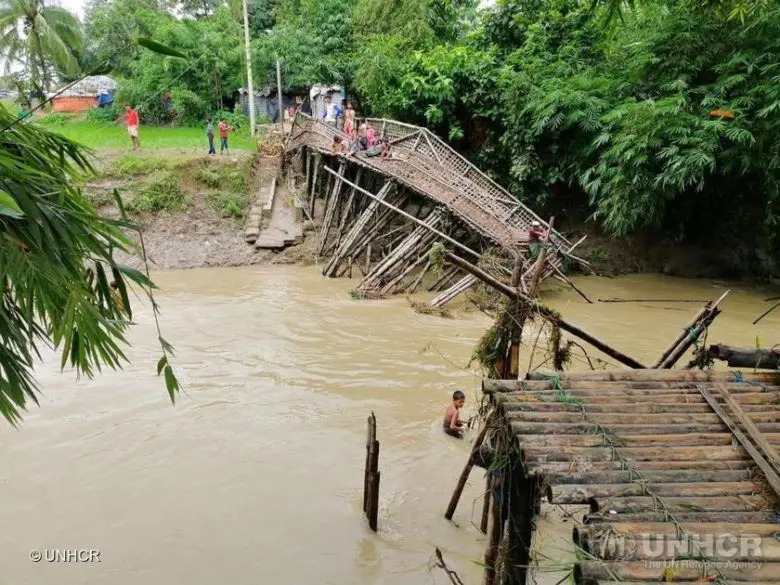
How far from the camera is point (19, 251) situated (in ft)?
7.69

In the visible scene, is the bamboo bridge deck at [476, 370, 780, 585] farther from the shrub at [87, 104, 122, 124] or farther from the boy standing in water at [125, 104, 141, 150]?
the shrub at [87, 104, 122, 124]

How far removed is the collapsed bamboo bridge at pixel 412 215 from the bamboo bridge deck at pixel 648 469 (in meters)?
6.68

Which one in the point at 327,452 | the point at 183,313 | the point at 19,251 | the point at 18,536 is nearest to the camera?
the point at 19,251

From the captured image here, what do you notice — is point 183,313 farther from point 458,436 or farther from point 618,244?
point 618,244

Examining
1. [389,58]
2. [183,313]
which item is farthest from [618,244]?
[183,313]

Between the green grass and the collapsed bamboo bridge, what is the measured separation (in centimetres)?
560

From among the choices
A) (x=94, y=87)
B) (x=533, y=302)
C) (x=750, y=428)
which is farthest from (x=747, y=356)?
(x=94, y=87)

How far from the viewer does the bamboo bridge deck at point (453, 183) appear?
449 inches

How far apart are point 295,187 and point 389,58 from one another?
4.67 metres

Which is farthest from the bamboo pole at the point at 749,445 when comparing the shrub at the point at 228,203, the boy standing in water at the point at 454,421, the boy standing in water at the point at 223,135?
the boy standing in water at the point at 223,135

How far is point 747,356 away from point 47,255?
4.06 meters

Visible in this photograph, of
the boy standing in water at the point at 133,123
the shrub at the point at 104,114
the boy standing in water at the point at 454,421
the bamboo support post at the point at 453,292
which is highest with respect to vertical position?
the shrub at the point at 104,114

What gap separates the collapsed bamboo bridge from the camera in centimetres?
1155

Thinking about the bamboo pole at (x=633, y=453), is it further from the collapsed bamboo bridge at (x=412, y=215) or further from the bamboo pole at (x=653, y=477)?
the collapsed bamboo bridge at (x=412, y=215)
